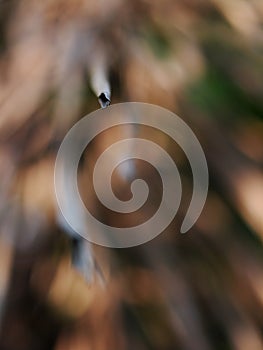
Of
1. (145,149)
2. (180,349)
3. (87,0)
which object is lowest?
(180,349)

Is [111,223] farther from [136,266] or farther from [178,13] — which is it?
[178,13]

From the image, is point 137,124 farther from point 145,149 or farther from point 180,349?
point 180,349

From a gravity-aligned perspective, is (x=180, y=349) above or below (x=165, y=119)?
below

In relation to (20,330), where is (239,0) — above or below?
above

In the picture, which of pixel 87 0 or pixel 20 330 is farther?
pixel 87 0

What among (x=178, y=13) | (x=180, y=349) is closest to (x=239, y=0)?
(x=178, y=13)

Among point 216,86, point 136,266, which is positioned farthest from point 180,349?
point 216,86
